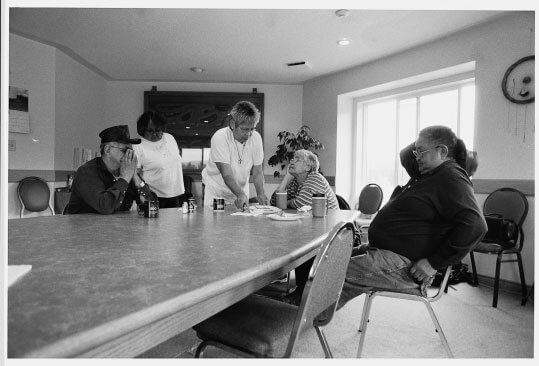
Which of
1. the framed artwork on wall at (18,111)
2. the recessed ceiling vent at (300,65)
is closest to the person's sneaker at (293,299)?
the recessed ceiling vent at (300,65)

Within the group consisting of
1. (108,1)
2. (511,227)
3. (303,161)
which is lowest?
(511,227)

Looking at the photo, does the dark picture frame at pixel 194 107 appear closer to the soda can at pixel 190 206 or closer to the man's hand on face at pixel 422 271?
the soda can at pixel 190 206

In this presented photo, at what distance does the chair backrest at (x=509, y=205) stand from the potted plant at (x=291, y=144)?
264 cm

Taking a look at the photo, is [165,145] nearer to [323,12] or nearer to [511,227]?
[323,12]

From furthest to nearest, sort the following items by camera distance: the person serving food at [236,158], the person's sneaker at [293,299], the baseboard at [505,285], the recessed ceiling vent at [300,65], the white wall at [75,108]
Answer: the recessed ceiling vent at [300,65]
the white wall at [75,108]
the baseboard at [505,285]
the person serving food at [236,158]
the person's sneaker at [293,299]

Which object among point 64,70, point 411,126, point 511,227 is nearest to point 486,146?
point 511,227

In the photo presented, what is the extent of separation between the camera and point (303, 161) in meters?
2.98

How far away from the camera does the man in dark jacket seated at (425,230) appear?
174 centimetres

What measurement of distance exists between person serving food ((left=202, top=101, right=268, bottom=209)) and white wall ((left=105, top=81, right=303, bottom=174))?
3171 mm

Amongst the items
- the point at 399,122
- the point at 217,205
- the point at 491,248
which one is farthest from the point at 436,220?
the point at 399,122

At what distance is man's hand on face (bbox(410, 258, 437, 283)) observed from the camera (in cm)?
179

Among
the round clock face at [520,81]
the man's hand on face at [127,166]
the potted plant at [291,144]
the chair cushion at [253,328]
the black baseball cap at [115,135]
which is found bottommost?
the chair cushion at [253,328]

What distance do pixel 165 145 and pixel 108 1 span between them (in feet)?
6.70

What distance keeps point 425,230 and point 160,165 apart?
216 centimetres
